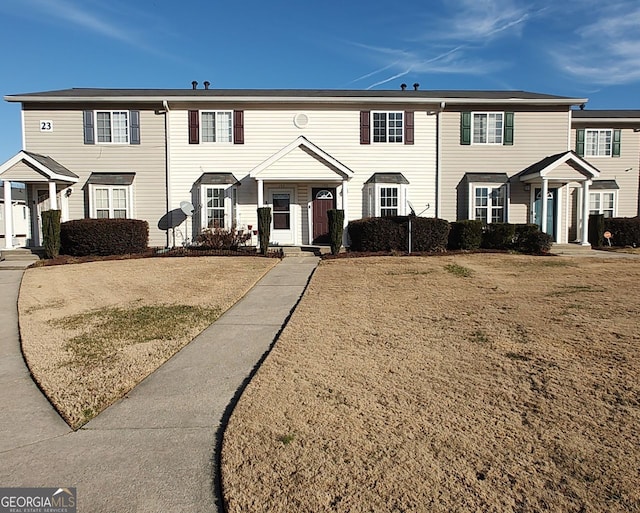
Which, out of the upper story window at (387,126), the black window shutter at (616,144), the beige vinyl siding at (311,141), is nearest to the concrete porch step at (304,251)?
the beige vinyl siding at (311,141)

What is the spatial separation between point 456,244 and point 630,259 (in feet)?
16.7

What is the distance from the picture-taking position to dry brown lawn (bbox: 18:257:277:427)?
433cm

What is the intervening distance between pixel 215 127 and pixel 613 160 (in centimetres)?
1709

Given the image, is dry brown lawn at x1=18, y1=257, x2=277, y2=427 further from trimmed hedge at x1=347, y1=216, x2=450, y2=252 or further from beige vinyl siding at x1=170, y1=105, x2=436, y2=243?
beige vinyl siding at x1=170, y1=105, x2=436, y2=243

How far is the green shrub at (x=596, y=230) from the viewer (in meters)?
17.7

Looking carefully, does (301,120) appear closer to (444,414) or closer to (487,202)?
(487,202)

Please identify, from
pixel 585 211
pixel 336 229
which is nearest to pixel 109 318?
pixel 336 229

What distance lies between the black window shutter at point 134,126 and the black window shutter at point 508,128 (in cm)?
1404

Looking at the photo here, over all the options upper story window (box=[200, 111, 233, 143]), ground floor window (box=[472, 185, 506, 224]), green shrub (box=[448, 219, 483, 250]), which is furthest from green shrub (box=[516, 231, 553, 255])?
upper story window (box=[200, 111, 233, 143])

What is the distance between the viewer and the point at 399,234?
15070 millimetres

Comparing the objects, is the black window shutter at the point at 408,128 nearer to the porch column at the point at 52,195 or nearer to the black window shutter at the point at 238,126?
the black window shutter at the point at 238,126

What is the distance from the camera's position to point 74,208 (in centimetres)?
1702

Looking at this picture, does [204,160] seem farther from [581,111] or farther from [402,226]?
[581,111]

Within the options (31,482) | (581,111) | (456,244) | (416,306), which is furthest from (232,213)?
(581,111)
